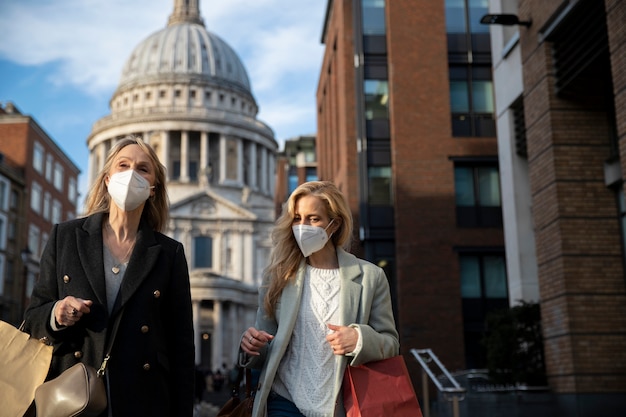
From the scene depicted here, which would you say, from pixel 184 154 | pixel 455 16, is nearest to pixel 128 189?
pixel 455 16

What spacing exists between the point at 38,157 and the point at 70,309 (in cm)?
6508

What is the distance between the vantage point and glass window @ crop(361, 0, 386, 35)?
29.6 meters

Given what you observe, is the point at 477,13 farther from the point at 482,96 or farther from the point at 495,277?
the point at 495,277

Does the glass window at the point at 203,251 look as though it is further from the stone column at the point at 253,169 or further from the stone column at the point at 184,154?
the stone column at the point at 253,169

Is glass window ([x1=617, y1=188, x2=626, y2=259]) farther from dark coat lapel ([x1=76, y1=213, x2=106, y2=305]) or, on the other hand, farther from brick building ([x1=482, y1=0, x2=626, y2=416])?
dark coat lapel ([x1=76, y1=213, x2=106, y2=305])

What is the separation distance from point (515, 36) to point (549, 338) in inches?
263

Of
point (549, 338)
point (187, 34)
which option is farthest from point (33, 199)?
point (187, 34)

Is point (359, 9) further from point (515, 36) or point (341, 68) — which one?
point (515, 36)

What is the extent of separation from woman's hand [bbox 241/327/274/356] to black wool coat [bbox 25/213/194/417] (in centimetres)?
31

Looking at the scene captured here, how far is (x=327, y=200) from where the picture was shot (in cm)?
493

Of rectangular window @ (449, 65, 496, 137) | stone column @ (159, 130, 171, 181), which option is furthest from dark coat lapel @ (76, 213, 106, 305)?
stone column @ (159, 130, 171, 181)

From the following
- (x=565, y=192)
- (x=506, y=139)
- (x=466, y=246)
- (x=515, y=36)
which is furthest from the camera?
(x=466, y=246)

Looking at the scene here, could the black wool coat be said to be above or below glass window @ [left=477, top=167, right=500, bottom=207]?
below

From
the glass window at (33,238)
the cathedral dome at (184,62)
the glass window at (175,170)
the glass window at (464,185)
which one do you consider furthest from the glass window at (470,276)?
the cathedral dome at (184,62)
